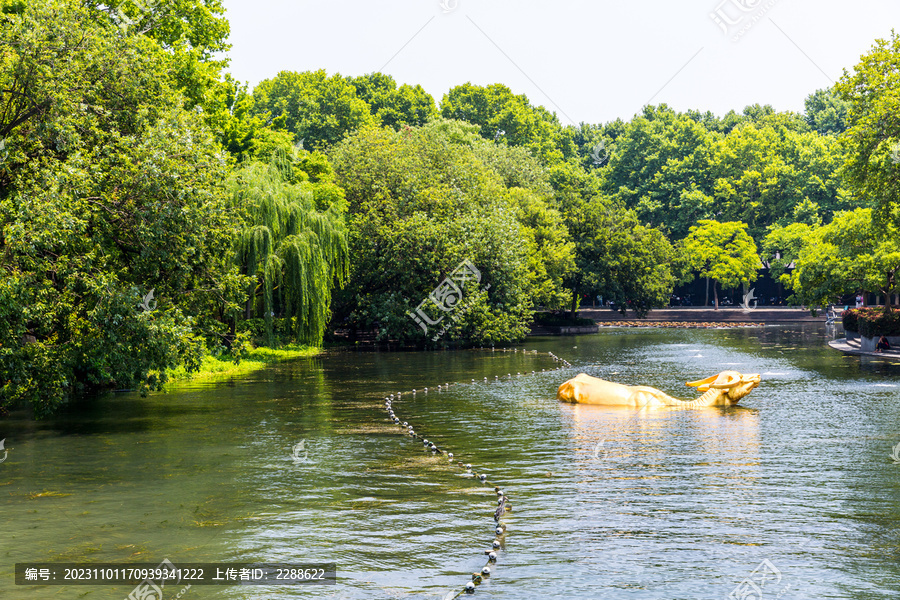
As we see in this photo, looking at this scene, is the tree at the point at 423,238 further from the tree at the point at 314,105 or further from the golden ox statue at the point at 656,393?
the tree at the point at 314,105

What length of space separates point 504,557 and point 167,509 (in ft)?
14.4

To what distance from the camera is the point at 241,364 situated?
98.0ft

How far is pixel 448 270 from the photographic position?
131 feet

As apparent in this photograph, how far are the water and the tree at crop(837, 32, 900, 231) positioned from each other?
10.6 m

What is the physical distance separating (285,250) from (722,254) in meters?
45.9

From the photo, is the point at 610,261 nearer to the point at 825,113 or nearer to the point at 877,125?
the point at 877,125

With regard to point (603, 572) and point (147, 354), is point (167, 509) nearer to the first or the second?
point (603, 572)

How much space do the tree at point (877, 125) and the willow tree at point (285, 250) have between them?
62.9 ft

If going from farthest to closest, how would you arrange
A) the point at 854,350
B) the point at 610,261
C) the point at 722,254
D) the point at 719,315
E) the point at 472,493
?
the point at 722,254 → the point at 719,315 → the point at 610,261 → the point at 854,350 → the point at 472,493

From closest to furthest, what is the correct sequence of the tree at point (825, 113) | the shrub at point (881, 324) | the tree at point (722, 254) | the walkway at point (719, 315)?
the shrub at point (881, 324) → the walkway at point (719, 315) → the tree at point (722, 254) → the tree at point (825, 113)

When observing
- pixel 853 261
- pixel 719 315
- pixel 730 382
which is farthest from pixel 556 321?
pixel 730 382

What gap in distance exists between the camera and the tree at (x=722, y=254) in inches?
2702

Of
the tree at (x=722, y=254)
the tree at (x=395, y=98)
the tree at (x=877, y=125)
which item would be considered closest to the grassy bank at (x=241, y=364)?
the tree at (x=877, y=125)

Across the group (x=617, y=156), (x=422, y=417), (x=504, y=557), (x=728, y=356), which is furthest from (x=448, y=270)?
(x=617, y=156)
